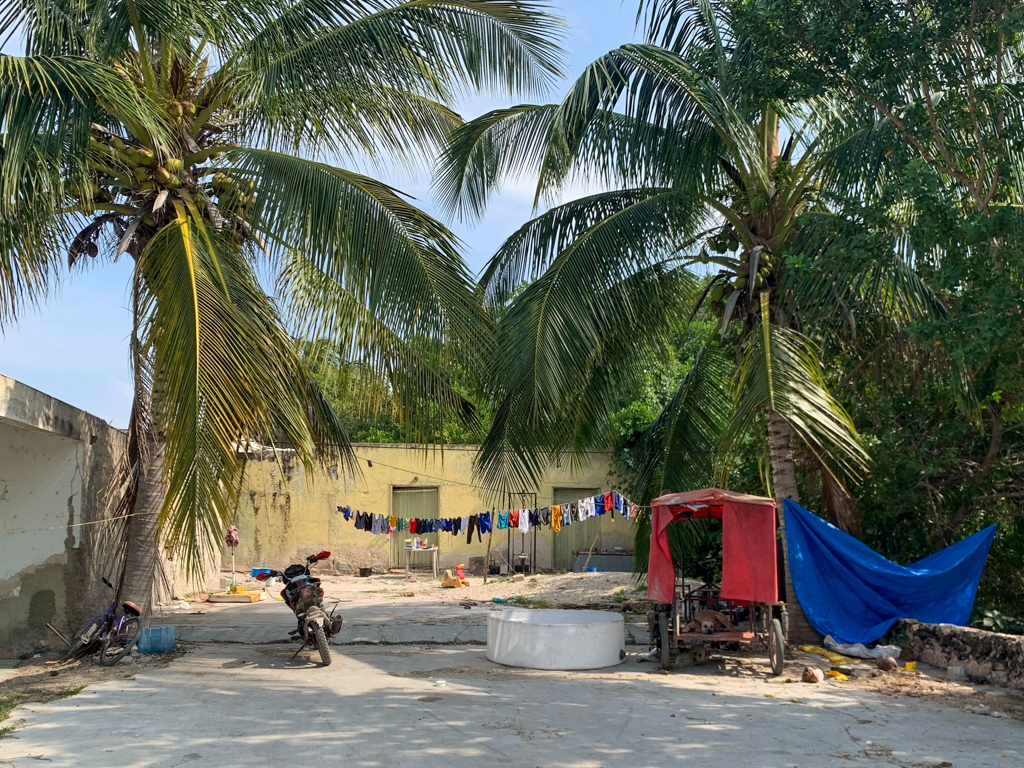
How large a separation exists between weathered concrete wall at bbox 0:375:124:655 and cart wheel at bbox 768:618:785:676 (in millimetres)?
7300

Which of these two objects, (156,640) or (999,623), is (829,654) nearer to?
(999,623)

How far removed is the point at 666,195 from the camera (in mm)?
9930

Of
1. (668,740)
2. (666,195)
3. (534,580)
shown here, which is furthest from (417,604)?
(668,740)

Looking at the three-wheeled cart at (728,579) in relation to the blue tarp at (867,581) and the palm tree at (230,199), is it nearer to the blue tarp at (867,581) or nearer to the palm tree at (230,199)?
the blue tarp at (867,581)

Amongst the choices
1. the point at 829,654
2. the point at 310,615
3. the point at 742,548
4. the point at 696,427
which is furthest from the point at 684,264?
the point at 310,615

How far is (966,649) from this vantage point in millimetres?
8430

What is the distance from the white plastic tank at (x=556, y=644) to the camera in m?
8.77

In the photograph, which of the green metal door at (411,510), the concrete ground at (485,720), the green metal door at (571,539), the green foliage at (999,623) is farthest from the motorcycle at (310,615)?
the green metal door at (571,539)

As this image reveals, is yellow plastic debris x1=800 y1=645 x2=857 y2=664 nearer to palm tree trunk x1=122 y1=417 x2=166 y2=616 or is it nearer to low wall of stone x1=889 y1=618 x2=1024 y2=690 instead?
low wall of stone x1=889 y1=618 x2=1024 y2=690

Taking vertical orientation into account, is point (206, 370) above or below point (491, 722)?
above

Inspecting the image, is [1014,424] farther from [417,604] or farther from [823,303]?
[417,604]

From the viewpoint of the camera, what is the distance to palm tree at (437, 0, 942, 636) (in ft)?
28.1

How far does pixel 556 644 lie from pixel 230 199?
5563 mm

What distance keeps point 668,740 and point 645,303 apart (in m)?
5.74
